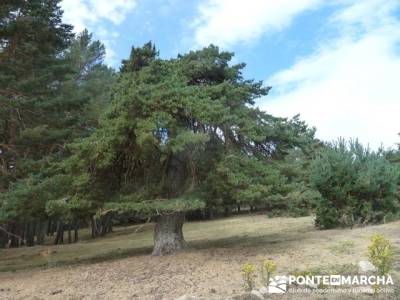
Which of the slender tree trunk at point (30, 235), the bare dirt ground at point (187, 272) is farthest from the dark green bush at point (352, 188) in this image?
the slender tree trunk at point (30, 235)

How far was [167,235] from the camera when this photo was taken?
10.5 metres

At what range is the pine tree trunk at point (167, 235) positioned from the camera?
1038 centimetres

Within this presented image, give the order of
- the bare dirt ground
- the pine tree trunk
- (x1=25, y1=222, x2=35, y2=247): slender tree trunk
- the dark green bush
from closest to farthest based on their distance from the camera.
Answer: the bare dirt ground → the pine tree trunk → the dark green bush → (x1=25, y1=222, x2=35, y2=247): slender tree trunk

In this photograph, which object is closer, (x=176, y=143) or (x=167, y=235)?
(x=176, y=143)

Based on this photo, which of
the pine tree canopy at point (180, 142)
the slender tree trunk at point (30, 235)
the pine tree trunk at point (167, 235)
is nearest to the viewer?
the pine tree canopy at point (180, 142)

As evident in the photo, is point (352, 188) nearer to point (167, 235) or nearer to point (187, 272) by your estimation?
point (167, 235)

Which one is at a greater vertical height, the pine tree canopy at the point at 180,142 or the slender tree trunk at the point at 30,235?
the pine tree canopy at the point at 180,142

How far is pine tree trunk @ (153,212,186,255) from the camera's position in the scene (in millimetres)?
10383

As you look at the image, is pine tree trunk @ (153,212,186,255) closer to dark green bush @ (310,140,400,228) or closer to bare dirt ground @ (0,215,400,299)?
bare dirt ground @ (0,215,400,299)

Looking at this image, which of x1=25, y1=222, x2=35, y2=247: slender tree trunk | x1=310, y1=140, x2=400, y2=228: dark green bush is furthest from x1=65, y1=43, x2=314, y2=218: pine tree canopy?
x1=25, y1=222, x2=35, y2=247: slender tree trunk

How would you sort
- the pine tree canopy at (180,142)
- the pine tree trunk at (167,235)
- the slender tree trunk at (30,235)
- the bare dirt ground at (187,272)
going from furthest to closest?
1. the slender tree trunk at (30,235)
2. the pine tree trunk at (167,235)
3. the pine tree canopy at (180,142)
4. the bare dirt ground at (187,272)

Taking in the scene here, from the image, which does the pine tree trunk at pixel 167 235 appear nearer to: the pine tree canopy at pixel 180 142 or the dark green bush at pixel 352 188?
the pine tree canopy at pixel 180 142

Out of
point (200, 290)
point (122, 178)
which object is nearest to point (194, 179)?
point (122, 178)

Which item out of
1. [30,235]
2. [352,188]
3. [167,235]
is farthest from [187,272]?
[30,235]
